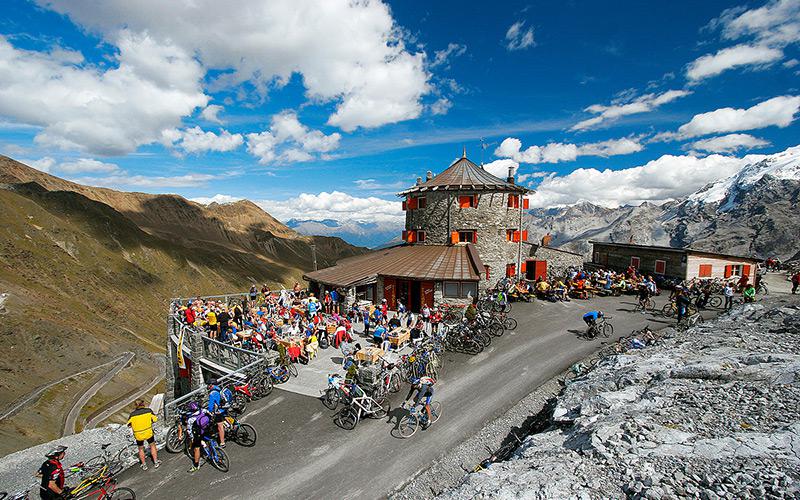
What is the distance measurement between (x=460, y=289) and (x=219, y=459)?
17748 mm

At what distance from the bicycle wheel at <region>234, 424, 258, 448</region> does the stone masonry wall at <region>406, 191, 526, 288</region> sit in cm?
2117

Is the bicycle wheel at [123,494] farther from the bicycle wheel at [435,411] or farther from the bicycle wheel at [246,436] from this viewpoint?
the bicycle wheel at [435,411]

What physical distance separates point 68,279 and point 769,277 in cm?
9146

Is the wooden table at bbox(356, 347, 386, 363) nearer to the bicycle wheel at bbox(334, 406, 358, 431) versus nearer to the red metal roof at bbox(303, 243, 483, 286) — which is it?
the bicycle wheel at bbox(334, 406, 358, 431)

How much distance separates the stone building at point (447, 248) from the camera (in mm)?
25562

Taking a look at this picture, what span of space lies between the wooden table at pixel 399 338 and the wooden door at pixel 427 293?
21.9 feet

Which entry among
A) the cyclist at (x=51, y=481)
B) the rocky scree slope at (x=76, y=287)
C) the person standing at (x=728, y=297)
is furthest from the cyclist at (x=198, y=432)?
the person standing at (x=728, y=297)

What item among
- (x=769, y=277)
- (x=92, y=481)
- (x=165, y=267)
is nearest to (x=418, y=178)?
(x=92, y=481)

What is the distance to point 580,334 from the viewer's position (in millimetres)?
20062

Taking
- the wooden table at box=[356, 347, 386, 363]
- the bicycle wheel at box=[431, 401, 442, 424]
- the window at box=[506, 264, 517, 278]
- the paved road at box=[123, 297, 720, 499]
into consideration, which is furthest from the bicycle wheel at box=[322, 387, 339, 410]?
the window at box=[506, 264, 517, 278]

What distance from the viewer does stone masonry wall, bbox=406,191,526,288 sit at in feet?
97.3

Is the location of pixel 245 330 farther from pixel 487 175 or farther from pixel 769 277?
pixel 769 277

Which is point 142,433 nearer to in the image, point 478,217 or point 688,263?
point 478,217

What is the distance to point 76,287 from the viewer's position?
186ft
